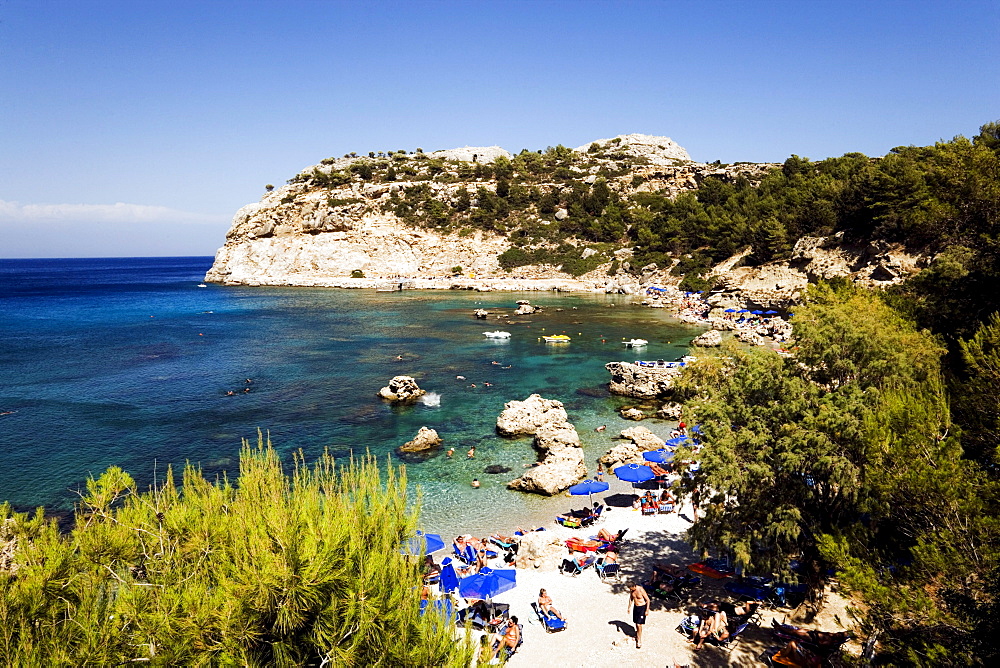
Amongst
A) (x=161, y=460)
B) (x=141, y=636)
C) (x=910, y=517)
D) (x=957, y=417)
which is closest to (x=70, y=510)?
A: (x=161, y=460)

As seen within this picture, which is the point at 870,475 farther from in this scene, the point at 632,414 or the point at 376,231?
the point at 376,231

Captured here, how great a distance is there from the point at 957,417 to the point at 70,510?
1094 inches

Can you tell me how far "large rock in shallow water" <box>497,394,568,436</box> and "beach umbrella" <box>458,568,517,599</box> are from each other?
12.9 metres

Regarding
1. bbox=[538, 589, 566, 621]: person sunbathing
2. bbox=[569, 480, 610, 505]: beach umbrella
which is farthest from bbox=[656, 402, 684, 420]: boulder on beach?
bbox=[538, 589, 566, 621]: person sunbathing

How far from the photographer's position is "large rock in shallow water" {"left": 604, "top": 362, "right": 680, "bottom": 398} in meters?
32.6

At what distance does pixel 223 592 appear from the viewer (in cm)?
607

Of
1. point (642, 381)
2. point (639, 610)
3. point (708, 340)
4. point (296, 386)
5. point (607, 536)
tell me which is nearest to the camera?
point (639, 610)

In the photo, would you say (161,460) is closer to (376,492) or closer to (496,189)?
(376,492)

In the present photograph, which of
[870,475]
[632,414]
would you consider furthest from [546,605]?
[632,414]

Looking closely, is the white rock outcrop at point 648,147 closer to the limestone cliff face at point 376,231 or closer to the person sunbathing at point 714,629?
the limestone cliff face at point 376,231

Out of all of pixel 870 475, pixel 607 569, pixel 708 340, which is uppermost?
pixel 870 475

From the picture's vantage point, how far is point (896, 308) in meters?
21.5

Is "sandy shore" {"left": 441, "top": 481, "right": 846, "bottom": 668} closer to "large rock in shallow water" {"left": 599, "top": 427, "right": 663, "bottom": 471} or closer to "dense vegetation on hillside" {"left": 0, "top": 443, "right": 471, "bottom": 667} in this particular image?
"dense vegetation on hillside" {"left": 0, "top": 443, "right": 471, "bottom": 667}

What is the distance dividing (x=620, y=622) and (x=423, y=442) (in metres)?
14.7
